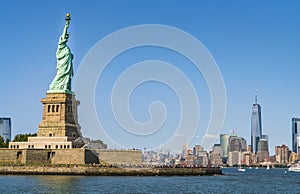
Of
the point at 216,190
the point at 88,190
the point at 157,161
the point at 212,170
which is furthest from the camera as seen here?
the point at 157,161

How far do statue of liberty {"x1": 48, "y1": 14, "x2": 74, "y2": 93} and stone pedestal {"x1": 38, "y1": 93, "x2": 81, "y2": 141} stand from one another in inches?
78.6

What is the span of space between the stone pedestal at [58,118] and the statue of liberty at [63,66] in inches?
78.6

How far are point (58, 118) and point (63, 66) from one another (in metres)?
10.3

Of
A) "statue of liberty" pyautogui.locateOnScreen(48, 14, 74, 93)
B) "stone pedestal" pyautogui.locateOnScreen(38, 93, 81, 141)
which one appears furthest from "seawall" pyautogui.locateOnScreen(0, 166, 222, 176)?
"statue of liberty" pyautogui.locateOnScreen(48, 14, 74, 93)

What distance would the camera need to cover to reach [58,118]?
10094 centimetres

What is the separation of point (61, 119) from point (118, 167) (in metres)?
14.3

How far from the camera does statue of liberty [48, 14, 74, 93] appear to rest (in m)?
104

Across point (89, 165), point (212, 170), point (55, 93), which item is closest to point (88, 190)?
point (89, 165)

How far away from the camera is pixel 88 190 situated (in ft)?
208

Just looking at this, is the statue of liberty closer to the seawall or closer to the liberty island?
the liberty island

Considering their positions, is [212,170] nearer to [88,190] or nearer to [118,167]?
[118,167]

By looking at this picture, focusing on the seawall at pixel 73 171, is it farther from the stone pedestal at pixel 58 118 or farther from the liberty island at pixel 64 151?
the stone pedestal at pixel 58 118

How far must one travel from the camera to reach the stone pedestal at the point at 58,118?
99938 millimetres

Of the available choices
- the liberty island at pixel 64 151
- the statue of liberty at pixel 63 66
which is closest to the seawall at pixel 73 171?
the liberty island at pixel 64 151
